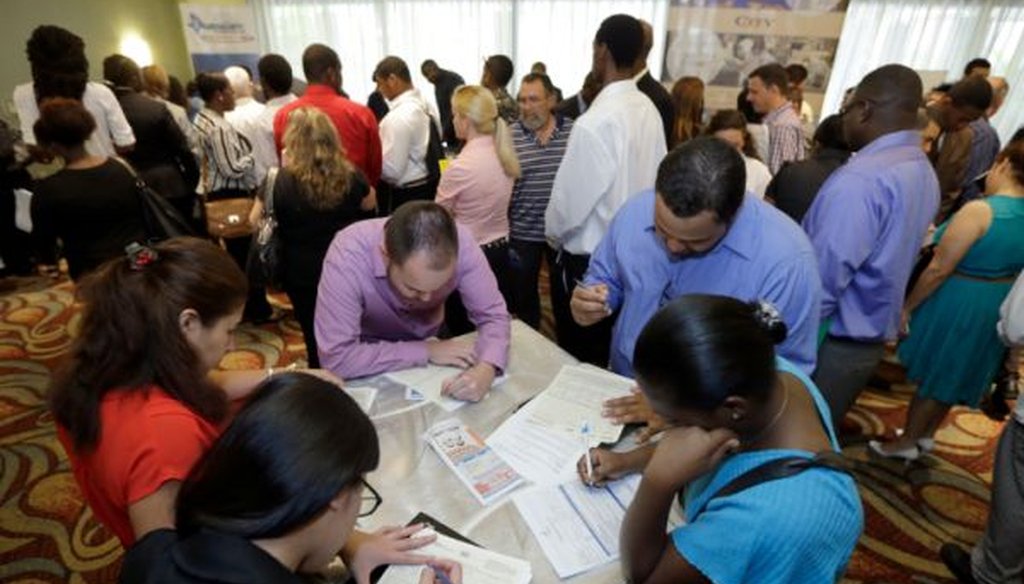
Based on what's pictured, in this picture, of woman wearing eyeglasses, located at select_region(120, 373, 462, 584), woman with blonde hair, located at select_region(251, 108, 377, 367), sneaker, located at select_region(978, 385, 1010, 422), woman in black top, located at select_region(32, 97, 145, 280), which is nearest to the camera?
woman wearing eyeglasses, located at select_region(120, 373, 462, 584)

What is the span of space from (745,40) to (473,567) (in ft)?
20.6

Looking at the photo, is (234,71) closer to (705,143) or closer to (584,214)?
(584,214)

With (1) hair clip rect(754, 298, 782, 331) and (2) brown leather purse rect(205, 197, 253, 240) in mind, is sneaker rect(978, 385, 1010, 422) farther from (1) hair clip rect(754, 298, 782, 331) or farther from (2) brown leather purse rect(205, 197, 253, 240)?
(2) brown leather purse rect(205, 197, 253, 240)

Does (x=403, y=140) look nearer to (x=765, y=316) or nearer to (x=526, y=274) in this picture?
(x=526, y=274)

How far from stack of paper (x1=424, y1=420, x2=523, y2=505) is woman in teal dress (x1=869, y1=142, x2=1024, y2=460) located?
198 cm

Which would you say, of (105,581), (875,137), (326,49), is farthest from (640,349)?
(326,49)

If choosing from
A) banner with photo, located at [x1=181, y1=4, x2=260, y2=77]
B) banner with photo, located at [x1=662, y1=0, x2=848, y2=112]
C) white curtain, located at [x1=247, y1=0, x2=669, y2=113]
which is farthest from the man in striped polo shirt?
banner with photo, located at [x1=181, y1=4, x2=260, y2=77]

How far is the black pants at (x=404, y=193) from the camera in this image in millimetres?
3768

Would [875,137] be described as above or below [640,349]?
above

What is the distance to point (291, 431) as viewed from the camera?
0.77 m

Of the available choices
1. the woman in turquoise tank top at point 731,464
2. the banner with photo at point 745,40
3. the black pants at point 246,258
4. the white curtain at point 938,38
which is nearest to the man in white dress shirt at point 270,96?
the black pants at point 246,258

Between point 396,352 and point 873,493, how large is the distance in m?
2.18

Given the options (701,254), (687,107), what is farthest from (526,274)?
(701,254)

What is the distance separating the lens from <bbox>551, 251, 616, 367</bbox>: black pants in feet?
8.75
